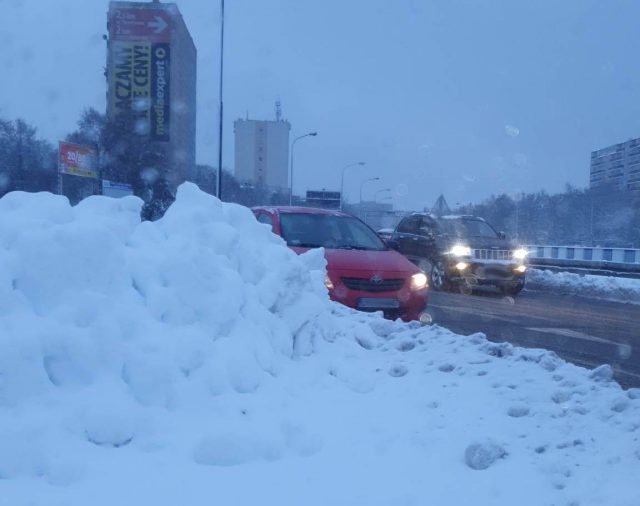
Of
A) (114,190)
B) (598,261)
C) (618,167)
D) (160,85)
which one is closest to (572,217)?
(618,167)

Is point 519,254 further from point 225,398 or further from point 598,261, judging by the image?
point 225,398

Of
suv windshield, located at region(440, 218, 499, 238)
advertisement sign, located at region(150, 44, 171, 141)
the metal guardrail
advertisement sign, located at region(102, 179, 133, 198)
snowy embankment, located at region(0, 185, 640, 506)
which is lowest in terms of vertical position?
the metal guardrail

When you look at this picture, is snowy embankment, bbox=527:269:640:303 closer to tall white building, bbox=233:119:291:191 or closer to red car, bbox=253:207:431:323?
red car, bbox=253:207:431:323

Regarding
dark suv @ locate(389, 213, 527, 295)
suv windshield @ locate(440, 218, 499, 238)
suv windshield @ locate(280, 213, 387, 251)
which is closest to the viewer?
suv windshield @ locate(280, 213, 387, 251)

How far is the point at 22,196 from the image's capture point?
5.09 m

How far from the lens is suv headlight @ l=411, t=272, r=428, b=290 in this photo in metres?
8.62

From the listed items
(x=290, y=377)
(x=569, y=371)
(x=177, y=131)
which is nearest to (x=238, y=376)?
(x=290, y=377)

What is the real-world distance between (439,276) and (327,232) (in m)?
8.13

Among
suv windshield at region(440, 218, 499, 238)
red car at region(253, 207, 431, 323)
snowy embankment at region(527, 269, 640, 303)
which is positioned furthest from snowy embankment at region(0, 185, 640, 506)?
snowy embankment at region(527, 269, 640, 303)

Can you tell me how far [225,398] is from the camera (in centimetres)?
414

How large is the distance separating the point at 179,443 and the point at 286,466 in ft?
1.81

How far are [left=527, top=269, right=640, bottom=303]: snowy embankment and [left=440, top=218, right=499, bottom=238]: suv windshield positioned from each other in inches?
108

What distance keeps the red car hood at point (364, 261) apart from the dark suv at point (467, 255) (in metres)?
8.11

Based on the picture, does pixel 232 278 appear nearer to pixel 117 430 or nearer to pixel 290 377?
pixel 290 377
